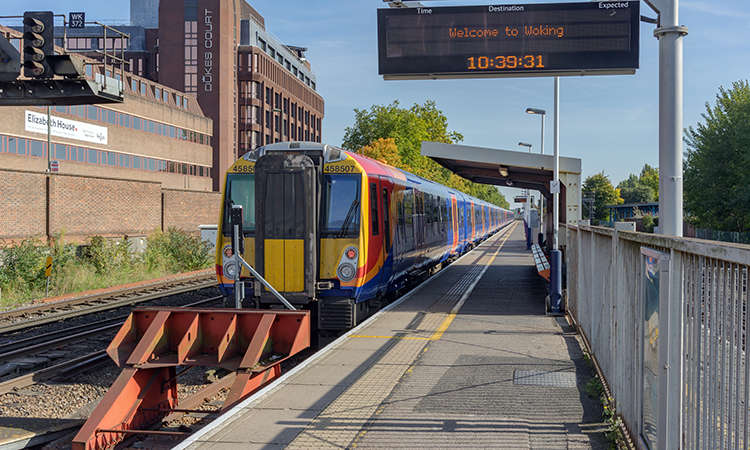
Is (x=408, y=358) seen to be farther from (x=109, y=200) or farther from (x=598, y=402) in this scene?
(x=109, y=200)

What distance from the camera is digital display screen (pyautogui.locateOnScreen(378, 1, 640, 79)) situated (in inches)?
355

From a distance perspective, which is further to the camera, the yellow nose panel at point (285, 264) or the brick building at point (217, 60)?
the brick building at point (217, 60)

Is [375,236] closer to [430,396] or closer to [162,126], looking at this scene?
[430,396]

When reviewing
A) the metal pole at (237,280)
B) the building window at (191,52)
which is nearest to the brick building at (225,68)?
the building window at (191,52)

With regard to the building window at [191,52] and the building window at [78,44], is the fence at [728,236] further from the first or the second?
the building window at [78,44]

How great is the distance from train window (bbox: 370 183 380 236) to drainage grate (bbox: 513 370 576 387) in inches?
176

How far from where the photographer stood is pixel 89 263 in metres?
23.0

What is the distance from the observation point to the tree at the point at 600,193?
7638 cm

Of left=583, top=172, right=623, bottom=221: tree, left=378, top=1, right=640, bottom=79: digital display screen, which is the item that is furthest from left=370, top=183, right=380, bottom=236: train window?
left=583, top=172, right=623, bottom=221: tree

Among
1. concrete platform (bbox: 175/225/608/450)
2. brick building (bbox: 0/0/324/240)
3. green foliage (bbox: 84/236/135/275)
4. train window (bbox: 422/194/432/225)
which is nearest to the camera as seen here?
concrete platform (bbox: 175/225/608/450)

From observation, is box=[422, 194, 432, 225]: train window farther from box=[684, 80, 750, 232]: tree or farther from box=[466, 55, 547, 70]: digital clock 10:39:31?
box=[684, 80, 750, 232]: tree

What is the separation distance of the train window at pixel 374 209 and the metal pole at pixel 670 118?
574cm

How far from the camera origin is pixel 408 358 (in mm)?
8367

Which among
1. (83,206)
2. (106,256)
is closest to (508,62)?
(106,256)
